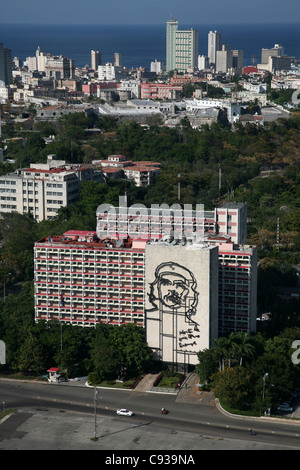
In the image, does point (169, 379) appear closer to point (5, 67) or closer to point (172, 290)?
point (172, 290)

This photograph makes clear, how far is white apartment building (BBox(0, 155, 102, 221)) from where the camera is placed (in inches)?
1437

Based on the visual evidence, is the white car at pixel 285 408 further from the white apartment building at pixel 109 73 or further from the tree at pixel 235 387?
the white apartment building at pixel 109 73

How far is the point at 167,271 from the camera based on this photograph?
22.0 m

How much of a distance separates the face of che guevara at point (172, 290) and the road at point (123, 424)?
8.12 ft

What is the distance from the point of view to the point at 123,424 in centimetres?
1964

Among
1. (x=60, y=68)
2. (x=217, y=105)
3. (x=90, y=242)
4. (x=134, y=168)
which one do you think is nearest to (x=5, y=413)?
(x=90, y=242)

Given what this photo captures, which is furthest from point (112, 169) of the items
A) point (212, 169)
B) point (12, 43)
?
point (12, 43)

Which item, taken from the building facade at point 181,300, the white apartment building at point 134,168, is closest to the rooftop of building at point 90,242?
the building facade at point 181,300

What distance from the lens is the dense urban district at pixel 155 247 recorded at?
862 inches

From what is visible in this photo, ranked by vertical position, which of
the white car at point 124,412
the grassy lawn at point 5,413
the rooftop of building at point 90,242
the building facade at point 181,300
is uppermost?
the rooftop of building at point 90,242

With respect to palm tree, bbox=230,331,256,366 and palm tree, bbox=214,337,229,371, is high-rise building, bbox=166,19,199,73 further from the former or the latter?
palm tree, bbox=214,337,229,371

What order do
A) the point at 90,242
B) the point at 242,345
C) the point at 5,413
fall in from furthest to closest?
the point at 90,242 → the point at 242,345 → the point at 5,413

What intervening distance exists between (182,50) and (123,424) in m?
84.6
